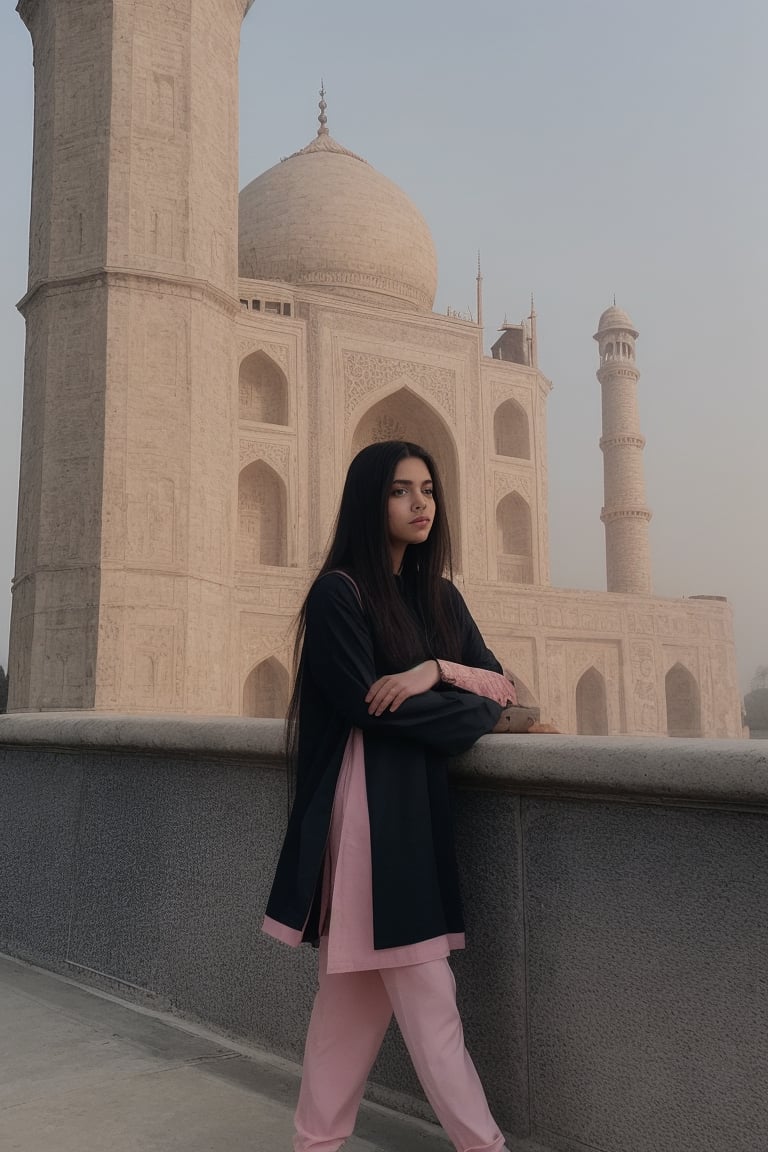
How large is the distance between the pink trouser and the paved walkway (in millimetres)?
141

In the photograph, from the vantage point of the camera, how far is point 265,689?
16141 millimetres

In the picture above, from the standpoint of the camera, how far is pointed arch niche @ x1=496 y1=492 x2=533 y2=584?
790 inches

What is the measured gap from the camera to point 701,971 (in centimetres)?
153

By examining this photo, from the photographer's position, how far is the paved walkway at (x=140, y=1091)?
1.74 metres

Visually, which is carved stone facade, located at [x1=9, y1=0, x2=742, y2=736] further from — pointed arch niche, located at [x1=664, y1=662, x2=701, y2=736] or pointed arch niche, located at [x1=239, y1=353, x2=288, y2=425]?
pointed arch niche, located at [x1=664, y1=662, x2=701, y2=736]

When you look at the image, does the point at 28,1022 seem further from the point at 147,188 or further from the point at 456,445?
the point at 456,445

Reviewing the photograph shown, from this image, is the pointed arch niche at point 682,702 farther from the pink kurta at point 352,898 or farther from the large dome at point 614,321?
the pink kurta at point 352,898

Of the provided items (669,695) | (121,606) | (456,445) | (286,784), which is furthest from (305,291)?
(286,784)

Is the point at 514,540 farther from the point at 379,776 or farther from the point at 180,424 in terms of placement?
the point at 379,776

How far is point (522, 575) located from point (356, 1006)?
18.6 metres

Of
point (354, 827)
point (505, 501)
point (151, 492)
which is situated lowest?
point (354, 827)

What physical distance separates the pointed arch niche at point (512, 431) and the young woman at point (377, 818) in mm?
18701

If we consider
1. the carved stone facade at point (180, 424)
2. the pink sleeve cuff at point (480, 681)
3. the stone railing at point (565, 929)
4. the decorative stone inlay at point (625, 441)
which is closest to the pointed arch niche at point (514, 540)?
the carved stone facade at point (180, 424)

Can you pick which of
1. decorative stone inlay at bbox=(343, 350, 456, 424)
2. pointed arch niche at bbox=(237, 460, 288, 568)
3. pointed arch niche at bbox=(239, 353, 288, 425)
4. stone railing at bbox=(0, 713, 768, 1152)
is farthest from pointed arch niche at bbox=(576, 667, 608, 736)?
stone railing at bbox=(0, 713, 768, 1152)
